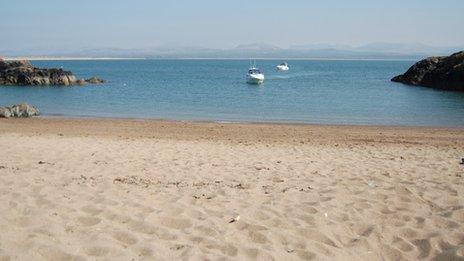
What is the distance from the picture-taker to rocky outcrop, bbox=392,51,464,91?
49.8m

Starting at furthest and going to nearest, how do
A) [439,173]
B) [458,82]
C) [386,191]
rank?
[458,82] < [439,173] < [386,191]

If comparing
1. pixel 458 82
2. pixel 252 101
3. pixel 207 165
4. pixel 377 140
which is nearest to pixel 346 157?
pixel 207 165

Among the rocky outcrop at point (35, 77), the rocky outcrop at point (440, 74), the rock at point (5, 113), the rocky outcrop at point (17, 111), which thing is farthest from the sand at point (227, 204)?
the rocky outcrop at point (35, 77)

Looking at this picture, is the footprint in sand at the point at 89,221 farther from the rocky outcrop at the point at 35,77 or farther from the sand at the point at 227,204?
the rocky outcrop at the point at 35,77

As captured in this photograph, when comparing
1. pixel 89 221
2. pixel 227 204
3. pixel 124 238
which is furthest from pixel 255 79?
pixel 124 238

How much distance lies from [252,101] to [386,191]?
99.8ft

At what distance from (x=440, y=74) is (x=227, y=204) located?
2139 inches

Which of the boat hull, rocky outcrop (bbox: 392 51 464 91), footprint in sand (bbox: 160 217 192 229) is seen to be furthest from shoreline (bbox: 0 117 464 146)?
the boat hull

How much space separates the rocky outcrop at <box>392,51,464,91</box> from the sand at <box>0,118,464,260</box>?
41926 mm

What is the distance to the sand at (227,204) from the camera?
5039 millimetres

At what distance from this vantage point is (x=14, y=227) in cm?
541

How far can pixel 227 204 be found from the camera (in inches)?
264

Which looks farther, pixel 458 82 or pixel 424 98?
pixel 458 82

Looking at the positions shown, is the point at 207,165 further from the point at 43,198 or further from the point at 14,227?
the point at 14,227
